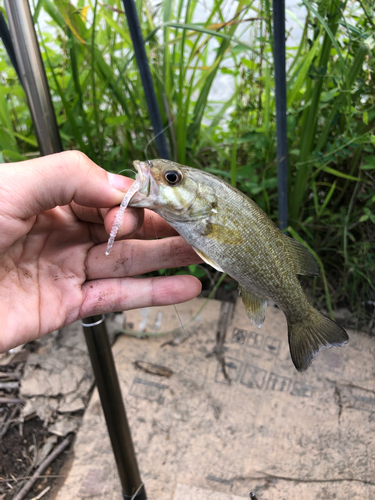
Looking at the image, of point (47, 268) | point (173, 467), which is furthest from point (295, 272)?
point (173, 467)

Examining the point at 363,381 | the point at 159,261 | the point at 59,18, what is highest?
the point at 59,18

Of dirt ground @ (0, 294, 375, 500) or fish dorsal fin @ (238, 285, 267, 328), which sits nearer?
fish dorsal fin @ (238, 285, 267, 328)

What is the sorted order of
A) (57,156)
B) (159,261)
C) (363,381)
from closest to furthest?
(57,156), (159,261), (363,381)

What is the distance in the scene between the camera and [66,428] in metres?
1.90

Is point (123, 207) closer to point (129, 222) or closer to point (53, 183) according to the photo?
point (129, 222)

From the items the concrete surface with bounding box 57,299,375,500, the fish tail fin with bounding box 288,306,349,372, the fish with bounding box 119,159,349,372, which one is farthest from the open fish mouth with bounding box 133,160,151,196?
the concrete surface with bounding box 57,299,375,500

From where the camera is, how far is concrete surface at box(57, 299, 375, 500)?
5.41ft

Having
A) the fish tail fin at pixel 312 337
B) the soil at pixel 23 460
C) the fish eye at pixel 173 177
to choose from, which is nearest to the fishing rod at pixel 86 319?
the soil at pixel 23 460

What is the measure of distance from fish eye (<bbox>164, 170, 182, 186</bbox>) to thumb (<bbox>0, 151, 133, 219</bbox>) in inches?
6.6

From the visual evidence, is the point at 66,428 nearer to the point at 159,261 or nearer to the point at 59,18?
the point at 159,261

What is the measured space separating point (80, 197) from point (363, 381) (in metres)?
1.56

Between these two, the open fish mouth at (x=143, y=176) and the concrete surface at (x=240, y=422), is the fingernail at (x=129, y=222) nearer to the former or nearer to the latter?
the open fish mouth at (x=143, y=176)

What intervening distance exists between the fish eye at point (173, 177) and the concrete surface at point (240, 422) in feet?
4.25

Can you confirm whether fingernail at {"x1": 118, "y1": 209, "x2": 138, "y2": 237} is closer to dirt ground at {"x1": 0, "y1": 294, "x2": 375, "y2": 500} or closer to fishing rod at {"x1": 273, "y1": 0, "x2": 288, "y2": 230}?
fishing rod at {"x1": 273, "y1": 0, "x2": 288, "y2": 230}
